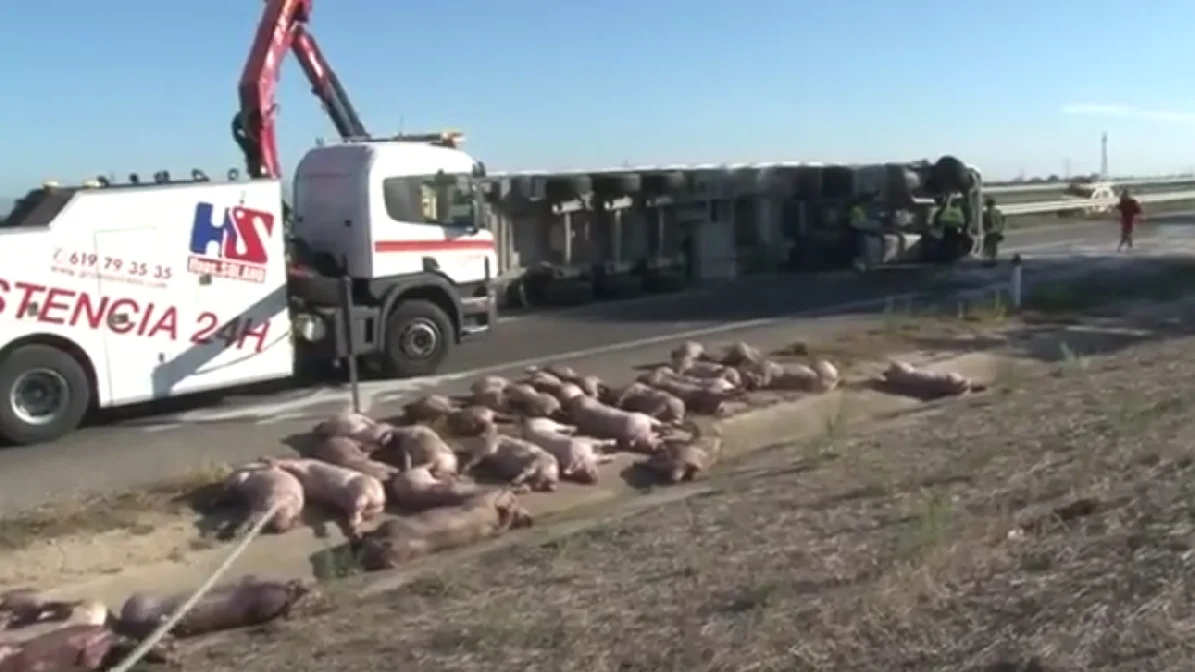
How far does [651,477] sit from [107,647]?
20.4ft

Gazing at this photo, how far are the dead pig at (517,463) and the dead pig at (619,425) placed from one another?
100 centimetres

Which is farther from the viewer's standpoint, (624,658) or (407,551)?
(407,551)

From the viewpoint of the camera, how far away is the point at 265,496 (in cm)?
1145

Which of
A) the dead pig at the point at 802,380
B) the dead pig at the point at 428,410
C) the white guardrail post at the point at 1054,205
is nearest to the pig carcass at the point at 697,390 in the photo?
the dead pig at the point at 802,380

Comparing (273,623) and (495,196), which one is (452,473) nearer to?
(273,623)

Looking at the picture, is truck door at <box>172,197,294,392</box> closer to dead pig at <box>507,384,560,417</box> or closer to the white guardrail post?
dead pig at <box>507,384,560,417</box>

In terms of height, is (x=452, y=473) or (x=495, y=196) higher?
(x=495, y=196)

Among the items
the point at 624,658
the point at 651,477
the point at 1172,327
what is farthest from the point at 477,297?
the point at 624,658

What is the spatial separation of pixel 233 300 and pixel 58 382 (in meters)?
2.02

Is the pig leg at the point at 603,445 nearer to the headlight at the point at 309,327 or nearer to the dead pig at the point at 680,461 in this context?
the dead pig at the point at 680,461

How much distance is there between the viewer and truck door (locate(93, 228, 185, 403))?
1480cm

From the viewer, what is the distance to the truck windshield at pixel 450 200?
18.8m

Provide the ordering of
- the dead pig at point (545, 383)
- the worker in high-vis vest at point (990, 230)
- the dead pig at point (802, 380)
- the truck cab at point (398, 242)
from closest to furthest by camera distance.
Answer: the dead pig at point (545, 383), the dead pig at point (802, 380), the truck cab at point (398, 242), the worker in high-vis vest at point (990, 230)

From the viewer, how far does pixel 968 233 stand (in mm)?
36344
